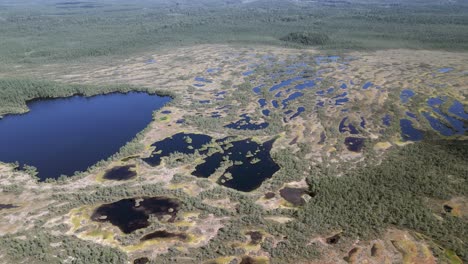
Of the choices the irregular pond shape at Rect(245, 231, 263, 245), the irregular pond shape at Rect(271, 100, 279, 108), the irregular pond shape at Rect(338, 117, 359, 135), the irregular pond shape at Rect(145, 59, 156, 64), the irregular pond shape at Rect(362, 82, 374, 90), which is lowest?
the irregular pond shape at Rect(245, 231, 263, 245)

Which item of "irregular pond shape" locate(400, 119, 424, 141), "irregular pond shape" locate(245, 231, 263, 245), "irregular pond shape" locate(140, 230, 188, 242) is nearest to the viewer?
"irregular pond shape" locate(245, 231, 263, 245)

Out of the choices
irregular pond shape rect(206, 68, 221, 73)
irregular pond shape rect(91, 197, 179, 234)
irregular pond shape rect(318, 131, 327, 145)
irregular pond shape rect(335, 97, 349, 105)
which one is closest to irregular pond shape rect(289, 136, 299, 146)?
irregular pond shape rect(318, 131, 327, 145)

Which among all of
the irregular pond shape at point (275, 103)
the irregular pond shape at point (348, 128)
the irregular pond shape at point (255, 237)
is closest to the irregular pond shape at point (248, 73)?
the irregular pond shape at point (275, 103)

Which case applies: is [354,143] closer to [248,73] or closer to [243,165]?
[243,165]

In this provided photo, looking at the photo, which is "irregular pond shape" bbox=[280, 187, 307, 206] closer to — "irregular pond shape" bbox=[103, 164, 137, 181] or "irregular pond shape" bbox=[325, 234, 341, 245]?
"irregular pond shape" bbox=[325, 234, 341, 245]

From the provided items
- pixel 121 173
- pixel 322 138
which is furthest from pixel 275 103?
pixel 121 173

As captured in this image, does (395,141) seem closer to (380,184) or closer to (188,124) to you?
(380,184)

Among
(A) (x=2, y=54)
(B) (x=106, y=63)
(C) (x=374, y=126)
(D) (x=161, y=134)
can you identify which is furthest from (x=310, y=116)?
(A) (x=2, y=54)
